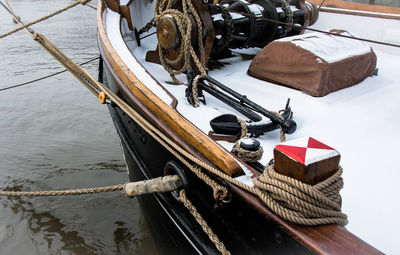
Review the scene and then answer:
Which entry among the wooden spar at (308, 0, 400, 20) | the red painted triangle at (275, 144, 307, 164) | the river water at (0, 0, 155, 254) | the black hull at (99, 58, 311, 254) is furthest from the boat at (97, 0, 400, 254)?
the river water at (0, 0, 155, 254)

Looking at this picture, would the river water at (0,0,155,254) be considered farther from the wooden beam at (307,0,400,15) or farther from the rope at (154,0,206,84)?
the wooden beam at (307,0,400,15)

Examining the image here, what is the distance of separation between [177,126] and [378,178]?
95 centimetres

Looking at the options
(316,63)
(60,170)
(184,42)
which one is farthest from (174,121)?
(60,170)

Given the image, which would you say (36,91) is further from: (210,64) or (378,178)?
(378,178)

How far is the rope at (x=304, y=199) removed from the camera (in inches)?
35.9

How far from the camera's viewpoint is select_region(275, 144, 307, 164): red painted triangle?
89 cm

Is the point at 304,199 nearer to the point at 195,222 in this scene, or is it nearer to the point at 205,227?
the point at 205,227

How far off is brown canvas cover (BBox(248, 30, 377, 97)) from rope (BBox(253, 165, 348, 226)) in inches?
54.3

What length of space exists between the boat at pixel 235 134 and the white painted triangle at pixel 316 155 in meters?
0.22

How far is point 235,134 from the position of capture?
155 cm

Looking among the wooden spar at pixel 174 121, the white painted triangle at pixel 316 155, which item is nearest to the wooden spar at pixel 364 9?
the wooden spar at pixel 174 121

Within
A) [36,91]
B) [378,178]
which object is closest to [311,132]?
[378,178]

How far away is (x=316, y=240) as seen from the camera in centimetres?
91

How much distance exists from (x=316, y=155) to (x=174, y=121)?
2.29 ft
